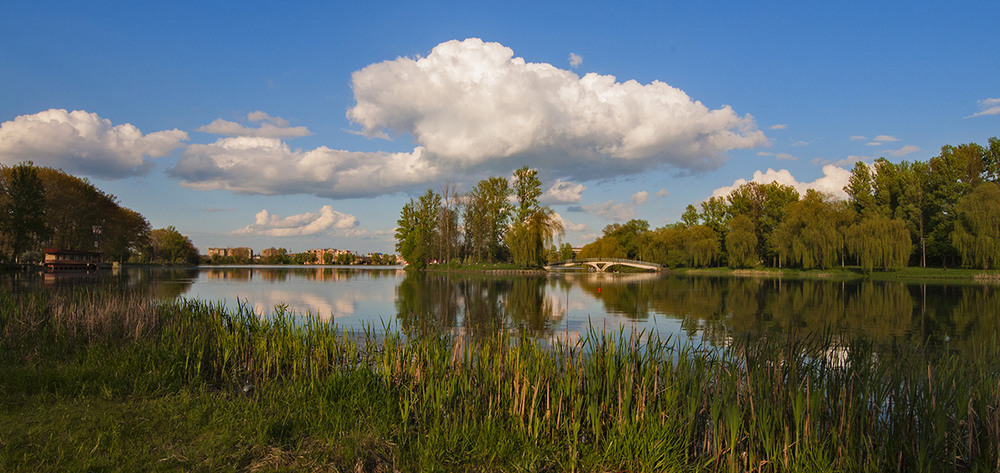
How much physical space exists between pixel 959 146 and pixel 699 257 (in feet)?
93.0

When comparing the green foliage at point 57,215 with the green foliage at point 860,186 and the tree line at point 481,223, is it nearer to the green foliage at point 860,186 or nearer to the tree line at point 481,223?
the tree line at point 481,223

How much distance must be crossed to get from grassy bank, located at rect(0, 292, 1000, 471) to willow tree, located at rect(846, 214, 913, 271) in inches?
1988

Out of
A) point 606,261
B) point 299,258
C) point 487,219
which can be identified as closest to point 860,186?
point 606,261

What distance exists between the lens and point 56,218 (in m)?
54.8

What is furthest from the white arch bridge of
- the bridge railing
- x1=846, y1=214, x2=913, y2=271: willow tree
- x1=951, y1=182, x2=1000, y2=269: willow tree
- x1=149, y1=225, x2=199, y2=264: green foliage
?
x1=149, y1=225, x2=199, y2=264: green foliage

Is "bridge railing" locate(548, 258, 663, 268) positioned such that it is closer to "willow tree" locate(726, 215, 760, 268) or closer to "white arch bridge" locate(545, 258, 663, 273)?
"white arch bridge" locate(545, 258, 663, 273)

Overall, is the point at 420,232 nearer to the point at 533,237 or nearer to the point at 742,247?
the point at 533,237

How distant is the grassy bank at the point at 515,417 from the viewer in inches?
169

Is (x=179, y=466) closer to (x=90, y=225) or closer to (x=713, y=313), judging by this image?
(x=713, y=313)

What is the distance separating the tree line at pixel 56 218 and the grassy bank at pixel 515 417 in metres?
50.8

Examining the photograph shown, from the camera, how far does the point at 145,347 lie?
7.35m

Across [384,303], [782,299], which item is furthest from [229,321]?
[782,299]

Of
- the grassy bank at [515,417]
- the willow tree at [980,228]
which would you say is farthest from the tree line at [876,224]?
the grassy bank at [515,417]

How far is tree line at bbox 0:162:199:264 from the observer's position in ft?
145
